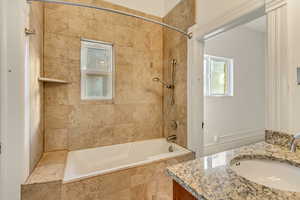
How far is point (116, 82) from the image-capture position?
→ 2207mm

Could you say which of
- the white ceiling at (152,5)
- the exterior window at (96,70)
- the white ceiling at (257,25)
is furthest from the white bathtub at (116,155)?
the white ceiling at (257,25)

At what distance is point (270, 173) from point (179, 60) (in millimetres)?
1675

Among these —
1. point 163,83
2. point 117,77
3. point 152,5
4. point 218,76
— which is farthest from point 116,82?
point 218,76

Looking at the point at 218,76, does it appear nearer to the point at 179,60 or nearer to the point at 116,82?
the point at 179,60

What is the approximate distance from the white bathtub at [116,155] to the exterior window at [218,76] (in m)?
1.50

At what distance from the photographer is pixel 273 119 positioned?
1.05 metres

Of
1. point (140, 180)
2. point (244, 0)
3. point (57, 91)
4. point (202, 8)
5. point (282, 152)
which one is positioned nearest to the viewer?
point (282, 152)

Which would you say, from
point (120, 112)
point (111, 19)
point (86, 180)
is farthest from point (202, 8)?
point (86, 180)

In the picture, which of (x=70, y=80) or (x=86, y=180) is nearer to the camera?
(x=86, y=180)

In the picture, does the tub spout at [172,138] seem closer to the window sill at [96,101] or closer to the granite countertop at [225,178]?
the window sill at [96,101]

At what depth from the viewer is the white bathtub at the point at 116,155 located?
180 centimetres

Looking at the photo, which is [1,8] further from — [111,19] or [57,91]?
[111,19]

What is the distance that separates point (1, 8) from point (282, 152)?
1.97 meters

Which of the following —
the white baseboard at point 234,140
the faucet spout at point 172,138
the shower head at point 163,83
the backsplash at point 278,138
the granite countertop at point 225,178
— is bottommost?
the white baseboard at point 234,140
